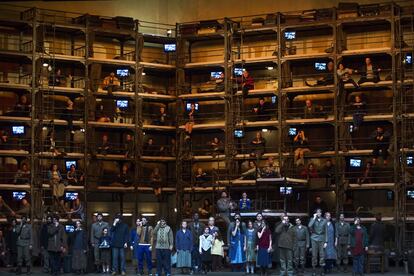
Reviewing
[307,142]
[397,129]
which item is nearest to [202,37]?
[307,142]

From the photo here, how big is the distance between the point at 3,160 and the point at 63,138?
3254 millimetres

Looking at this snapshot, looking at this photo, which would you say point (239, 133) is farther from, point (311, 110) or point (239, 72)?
point (311, 110)

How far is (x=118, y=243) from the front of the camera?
2455 centimetres

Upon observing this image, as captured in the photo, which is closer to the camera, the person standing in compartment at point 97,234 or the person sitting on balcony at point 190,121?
the person standing in compartment at point 97,234

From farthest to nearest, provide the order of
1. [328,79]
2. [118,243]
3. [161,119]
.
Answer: [161,119], [328,79], [118,243]

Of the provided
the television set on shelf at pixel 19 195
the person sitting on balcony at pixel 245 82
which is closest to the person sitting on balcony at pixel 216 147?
the person sitting on balcony at pixel 245 82

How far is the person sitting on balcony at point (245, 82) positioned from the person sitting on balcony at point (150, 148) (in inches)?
217

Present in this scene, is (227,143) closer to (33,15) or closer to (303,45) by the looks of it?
(303,45)

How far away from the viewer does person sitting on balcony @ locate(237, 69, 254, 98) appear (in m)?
35.1

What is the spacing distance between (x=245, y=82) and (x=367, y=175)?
7577 mm

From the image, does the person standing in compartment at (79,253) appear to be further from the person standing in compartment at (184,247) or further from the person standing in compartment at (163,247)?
the person standing in compartment at (163,247)

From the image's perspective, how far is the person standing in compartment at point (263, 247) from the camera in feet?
80.0

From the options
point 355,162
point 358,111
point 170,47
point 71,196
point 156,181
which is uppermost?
point 170,47

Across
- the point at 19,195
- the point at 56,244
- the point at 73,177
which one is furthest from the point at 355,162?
the point at 19,195
